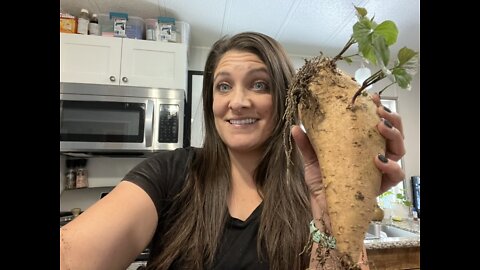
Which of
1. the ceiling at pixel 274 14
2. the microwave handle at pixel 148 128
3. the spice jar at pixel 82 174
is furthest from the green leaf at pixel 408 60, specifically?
the spice jar at pixel 82 174

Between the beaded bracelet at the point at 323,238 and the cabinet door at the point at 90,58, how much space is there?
6.07 ft

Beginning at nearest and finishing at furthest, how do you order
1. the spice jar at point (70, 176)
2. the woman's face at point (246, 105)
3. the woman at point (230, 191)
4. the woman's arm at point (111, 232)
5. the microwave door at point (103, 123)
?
the woman's arm at point (111, 232), the woman at point (230, 191), the woman's face at point (246, 105), the microwave door at point (103, 123), the spice jar at point (70, 176)

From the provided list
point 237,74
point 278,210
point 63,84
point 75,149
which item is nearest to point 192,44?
point 63,84

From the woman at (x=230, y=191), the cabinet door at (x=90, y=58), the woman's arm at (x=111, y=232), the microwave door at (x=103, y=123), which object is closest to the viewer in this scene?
the woman's arm at (x=111, y=232)

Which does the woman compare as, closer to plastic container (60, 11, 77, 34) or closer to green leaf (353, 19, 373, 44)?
green leaf (353, 19, 373, 44)

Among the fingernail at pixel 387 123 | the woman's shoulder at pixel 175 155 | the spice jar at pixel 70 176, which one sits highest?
the fingernail at pixel 387 123

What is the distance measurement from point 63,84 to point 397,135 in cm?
209

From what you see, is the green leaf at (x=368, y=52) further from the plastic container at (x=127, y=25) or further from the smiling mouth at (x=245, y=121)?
the plastic container at (x=127, y=25)

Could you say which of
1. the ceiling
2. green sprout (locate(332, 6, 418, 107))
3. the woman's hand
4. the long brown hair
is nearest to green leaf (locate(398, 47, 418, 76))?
green sprout (locate(332, 6, 418, 107))

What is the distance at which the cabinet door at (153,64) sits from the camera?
2.11 meters

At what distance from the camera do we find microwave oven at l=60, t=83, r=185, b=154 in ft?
6.40

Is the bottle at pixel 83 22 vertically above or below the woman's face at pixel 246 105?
above

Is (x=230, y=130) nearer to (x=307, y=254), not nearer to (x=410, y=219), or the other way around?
(x=307, y=254)

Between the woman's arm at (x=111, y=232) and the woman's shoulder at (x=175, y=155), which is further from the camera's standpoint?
the woman's shoulder at (x=175, y=155)
